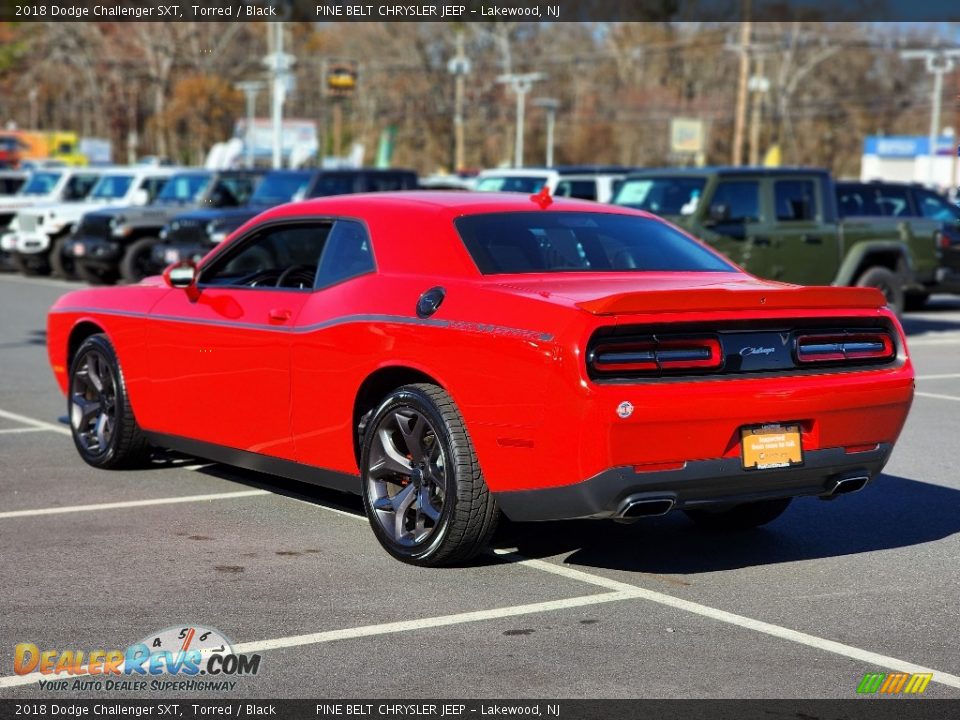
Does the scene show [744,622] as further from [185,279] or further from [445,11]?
[445,11]

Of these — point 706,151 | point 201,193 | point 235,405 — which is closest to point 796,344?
point 235,405

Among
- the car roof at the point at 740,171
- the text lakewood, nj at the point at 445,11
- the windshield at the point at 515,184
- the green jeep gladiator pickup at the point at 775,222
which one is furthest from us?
the text lakewood, nj at the point at 445,11

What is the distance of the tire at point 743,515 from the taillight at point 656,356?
4.86 feet

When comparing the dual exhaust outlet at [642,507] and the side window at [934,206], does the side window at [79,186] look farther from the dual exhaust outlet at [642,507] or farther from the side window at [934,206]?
the dual exhaust outlet at [642,507]

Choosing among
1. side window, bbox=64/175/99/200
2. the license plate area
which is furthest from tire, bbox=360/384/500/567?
side window, bbox=64/175/99/200

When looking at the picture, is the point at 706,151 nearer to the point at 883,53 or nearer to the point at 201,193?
the point at 883,53

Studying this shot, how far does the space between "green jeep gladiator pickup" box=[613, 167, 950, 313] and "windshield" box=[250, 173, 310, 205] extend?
7586 millimetres

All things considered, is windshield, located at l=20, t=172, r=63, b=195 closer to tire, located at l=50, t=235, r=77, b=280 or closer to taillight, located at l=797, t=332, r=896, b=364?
tire, located at l=50, t=235, r=77, b=280

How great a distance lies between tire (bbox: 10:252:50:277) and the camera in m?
28.1

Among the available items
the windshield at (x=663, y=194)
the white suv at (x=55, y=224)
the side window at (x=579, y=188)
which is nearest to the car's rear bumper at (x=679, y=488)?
the windshield at (x=663, y=194)

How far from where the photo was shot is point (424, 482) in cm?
632

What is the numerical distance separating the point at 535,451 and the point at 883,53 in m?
83.9

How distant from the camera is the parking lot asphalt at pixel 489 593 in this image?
4891 mm

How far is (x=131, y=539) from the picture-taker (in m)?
6.84
